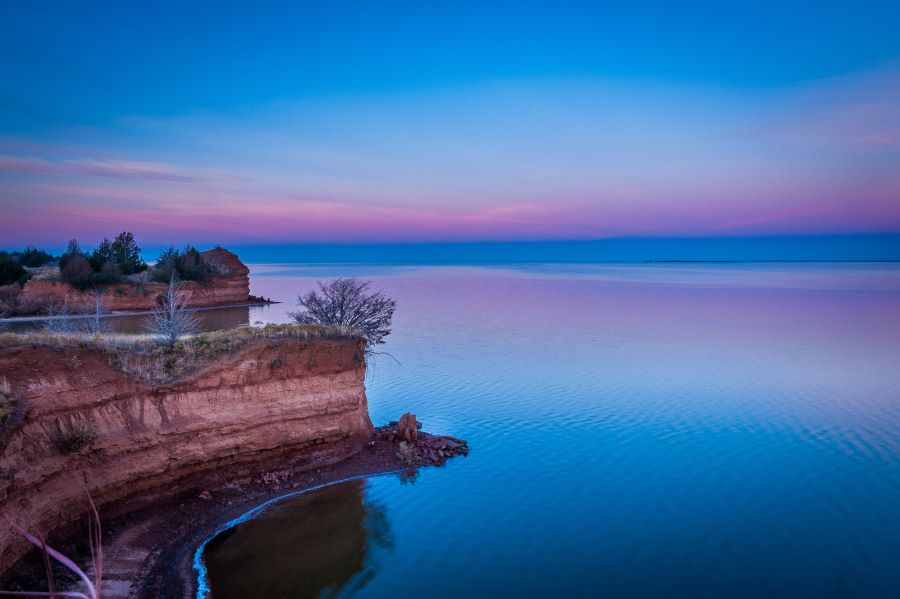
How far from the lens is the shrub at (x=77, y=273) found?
177 ft

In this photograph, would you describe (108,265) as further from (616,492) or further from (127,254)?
(616,492)

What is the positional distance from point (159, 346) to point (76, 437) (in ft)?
12.9

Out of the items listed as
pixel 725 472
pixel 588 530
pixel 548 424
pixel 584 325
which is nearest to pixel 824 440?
pixel 725 472

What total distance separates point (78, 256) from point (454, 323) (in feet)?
122

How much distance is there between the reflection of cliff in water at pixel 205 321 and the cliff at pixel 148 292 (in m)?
2.38

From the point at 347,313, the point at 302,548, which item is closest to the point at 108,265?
the point at 347,313

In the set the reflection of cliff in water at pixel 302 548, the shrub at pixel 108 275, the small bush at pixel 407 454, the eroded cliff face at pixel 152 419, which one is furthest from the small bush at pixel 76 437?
the shrub at pixel 108 275

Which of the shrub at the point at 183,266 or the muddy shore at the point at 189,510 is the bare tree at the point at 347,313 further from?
the shrub at the point at 183,266

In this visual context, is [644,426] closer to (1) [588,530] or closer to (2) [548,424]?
(2) [548,424]

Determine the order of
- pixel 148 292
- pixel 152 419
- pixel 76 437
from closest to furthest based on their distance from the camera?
1. pixel 76 437
2. pixel 152 419
3. pixel 148 292

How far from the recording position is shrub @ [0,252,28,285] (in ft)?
168

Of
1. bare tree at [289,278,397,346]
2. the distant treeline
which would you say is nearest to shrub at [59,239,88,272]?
the distant treeline

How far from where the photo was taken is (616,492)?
17.8m

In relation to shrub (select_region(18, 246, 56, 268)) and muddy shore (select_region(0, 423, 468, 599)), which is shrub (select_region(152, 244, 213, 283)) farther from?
muddy shore (select_region(0, 423, 468, 599))
